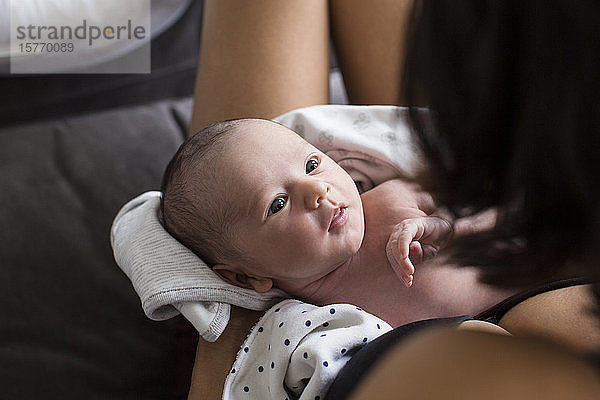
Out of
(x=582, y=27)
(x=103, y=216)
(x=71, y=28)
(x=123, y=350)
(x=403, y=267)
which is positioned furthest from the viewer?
(x=71, y=28)

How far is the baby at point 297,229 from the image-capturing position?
3.20 ft

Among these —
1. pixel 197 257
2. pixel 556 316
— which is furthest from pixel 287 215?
pixel 556 316

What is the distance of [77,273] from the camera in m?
1.25

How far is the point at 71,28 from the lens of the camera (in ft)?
5.36

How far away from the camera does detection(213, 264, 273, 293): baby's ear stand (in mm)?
1007

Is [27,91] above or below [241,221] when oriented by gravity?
below

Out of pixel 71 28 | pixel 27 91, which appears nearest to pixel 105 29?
pixel 71 28

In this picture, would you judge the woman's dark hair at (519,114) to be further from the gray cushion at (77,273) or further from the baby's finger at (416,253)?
the gray cushion at (77,273)

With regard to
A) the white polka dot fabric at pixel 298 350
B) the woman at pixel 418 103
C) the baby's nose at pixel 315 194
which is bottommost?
the white polka dot fabric at pixel 298 350

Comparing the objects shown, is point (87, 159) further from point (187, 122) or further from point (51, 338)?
point (51, 338)

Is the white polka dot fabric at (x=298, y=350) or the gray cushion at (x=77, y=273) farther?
the gray cushion at (x=77, y=273)

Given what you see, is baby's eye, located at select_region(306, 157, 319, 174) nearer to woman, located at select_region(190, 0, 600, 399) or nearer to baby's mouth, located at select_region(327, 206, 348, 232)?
baby's mouth, located at select_region(327, 206, 348, 232)

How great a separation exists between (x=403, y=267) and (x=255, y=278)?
0.20m

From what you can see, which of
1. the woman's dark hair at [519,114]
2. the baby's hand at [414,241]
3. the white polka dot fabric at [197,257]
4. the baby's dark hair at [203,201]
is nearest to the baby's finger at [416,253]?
the baby's hand at [414,241]
